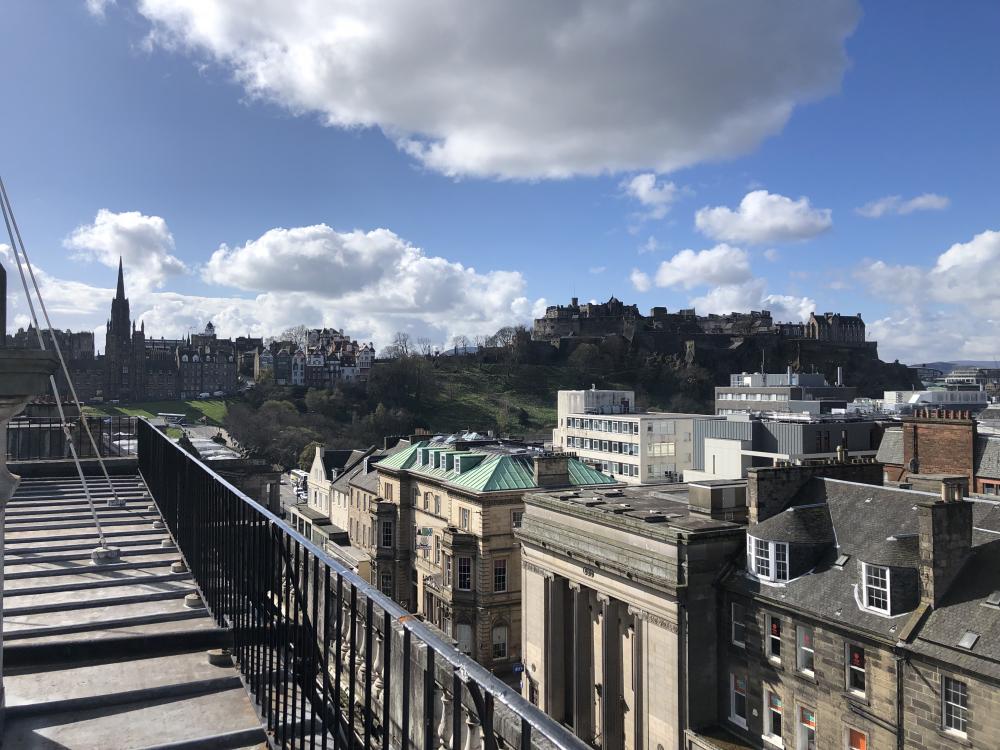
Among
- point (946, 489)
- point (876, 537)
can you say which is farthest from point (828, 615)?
point (946, 489)

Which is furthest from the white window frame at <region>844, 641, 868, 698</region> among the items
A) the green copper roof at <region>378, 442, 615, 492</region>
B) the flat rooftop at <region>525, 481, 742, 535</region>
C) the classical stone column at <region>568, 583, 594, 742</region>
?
the green copper roof at <region>378, 442, 615, 492</region>

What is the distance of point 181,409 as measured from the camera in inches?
4540

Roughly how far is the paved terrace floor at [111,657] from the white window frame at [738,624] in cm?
1531

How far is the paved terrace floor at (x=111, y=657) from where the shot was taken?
16.0ft

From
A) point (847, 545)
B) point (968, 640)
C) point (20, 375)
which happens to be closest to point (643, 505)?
point (847, 545)

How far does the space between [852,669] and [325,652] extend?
53.0ft

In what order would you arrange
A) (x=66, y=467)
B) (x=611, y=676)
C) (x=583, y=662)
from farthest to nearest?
(x=583, y=662)
(x=611, y=676)
(x=66, y=467)

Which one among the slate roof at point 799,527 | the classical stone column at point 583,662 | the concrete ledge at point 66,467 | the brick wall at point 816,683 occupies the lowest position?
the classical stone column at point 583,662

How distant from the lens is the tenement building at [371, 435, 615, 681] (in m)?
→ 32.9

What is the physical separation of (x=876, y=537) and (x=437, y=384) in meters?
117

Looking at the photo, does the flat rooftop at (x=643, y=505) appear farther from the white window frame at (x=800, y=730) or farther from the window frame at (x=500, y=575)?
the window frame at (x=500, y=575)

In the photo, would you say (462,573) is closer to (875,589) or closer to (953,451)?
(875,589)

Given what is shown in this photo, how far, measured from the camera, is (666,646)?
20.0 metres

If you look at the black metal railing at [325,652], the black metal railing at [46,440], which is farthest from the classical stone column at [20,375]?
the black metal railing at [46,440]
